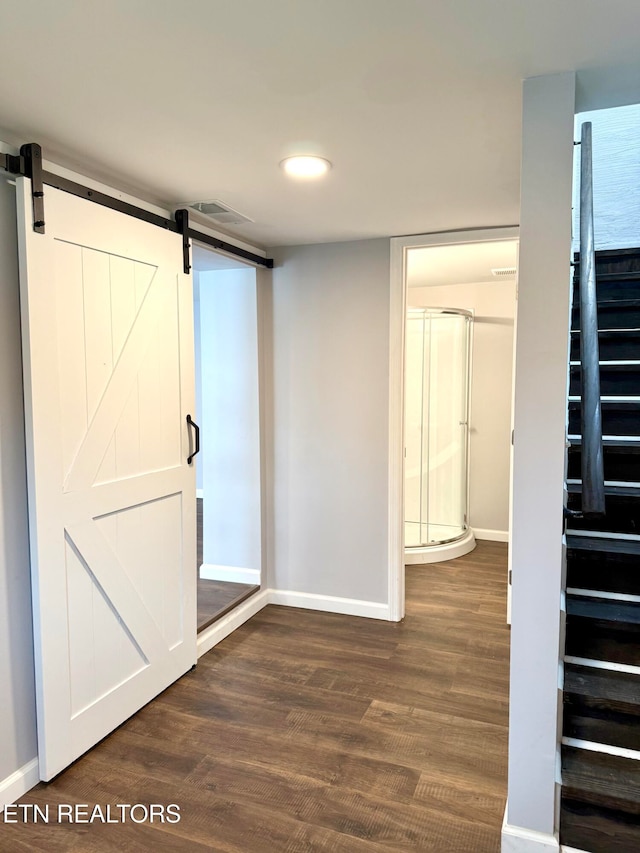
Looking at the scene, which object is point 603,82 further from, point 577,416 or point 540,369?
point 577,416

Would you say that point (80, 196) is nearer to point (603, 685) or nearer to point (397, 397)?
point (397, 397)

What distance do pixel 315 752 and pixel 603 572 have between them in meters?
1.29

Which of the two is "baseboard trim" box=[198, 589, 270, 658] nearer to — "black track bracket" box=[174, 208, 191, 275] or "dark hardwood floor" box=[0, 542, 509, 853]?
"dark hardwood floor" box=[0, 542, 509, 853]

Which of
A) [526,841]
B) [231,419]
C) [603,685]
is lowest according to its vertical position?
[526,841]

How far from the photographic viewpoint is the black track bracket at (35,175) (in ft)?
6.11

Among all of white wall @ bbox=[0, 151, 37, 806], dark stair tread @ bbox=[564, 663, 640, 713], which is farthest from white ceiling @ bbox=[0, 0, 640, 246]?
dark stair tread @ bbox=[564, 663, 640, 713]

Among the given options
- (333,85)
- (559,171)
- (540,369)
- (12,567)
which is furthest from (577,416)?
(12,567)

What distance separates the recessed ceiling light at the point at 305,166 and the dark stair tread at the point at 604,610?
1771 mm

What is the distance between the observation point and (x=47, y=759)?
6.57 feet

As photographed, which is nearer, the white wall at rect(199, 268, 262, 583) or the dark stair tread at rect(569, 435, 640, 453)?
the dark stair tread at rect(569, 435, 640, 453)

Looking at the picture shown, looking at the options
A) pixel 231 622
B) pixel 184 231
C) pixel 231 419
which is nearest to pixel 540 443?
pixel 184 231

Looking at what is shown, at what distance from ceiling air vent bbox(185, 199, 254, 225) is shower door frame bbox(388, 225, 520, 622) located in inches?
35.5

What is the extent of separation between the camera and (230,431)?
376 centimetres

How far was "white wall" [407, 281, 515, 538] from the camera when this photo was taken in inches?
195
